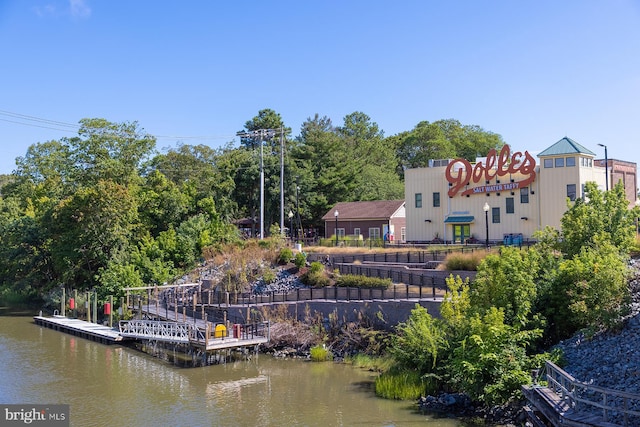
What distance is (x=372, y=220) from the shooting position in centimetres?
5506

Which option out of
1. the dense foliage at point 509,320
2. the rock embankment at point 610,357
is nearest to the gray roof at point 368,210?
the dense foliage at point 509,320

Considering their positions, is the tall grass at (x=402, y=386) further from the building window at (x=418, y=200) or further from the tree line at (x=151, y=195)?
the building window at (x=418, y=200)

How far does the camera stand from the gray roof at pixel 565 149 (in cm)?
4094

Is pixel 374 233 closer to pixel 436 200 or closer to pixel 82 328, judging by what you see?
pixel 436 200

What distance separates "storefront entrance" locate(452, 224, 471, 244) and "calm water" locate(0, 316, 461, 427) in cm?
2263

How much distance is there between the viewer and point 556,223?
136ft

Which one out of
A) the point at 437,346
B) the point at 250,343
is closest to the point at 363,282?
the point at 250,343

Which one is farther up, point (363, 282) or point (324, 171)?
point (324, 171)

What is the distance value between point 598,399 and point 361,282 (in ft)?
56.9

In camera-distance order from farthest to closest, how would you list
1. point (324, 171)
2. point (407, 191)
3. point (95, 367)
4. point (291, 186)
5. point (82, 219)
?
point (324, 171), point (291, 186), point (407, 191), point (82, 219), point (95, 367)

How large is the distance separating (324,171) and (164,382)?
146ft

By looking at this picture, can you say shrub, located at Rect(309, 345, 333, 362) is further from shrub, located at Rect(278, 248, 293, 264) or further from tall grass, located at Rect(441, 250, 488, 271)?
shrub, located at Rect(278, 248, 293, 264)

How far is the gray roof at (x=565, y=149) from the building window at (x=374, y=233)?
1722 centimetres

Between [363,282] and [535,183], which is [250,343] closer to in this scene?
[363,282]
